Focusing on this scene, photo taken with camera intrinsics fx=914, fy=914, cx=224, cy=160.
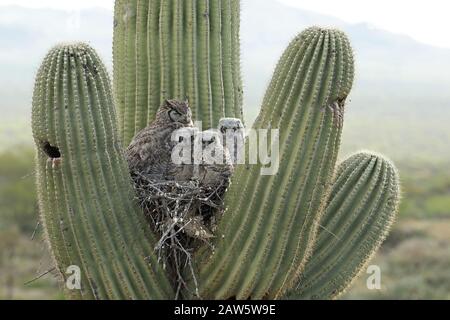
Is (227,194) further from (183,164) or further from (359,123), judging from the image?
(359,123)

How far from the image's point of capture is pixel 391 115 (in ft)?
304

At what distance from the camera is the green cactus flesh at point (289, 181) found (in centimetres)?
500

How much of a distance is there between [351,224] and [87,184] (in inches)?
71.9

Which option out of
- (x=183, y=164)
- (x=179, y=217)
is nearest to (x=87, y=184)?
(x=179, y=217)

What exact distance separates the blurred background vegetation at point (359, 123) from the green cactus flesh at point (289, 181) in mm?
268

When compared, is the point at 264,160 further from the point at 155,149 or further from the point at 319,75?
the point at 155,149

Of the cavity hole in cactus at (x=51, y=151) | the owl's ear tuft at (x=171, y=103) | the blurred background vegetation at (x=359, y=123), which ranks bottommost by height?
the blurred background vegetation at (x=359, y=123)

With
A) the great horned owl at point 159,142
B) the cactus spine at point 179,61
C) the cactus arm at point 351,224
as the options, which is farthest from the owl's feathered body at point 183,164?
the cactus arm at point 351,224

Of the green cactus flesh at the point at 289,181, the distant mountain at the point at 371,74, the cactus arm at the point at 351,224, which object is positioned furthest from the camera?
the distant mountain at the point at 371,74

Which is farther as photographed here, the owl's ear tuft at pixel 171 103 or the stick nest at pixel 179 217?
the owl's ear tuft at pixel 171 103

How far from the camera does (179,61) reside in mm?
6469

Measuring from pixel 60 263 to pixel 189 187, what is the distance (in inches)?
38.0

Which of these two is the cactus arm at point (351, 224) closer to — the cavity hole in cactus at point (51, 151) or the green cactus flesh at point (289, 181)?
the green cactus flesh at point (289, 181)

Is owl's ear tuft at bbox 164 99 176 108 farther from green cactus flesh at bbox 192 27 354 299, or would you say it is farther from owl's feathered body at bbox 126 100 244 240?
green cactus flesh at bbox 192 27 354 299
